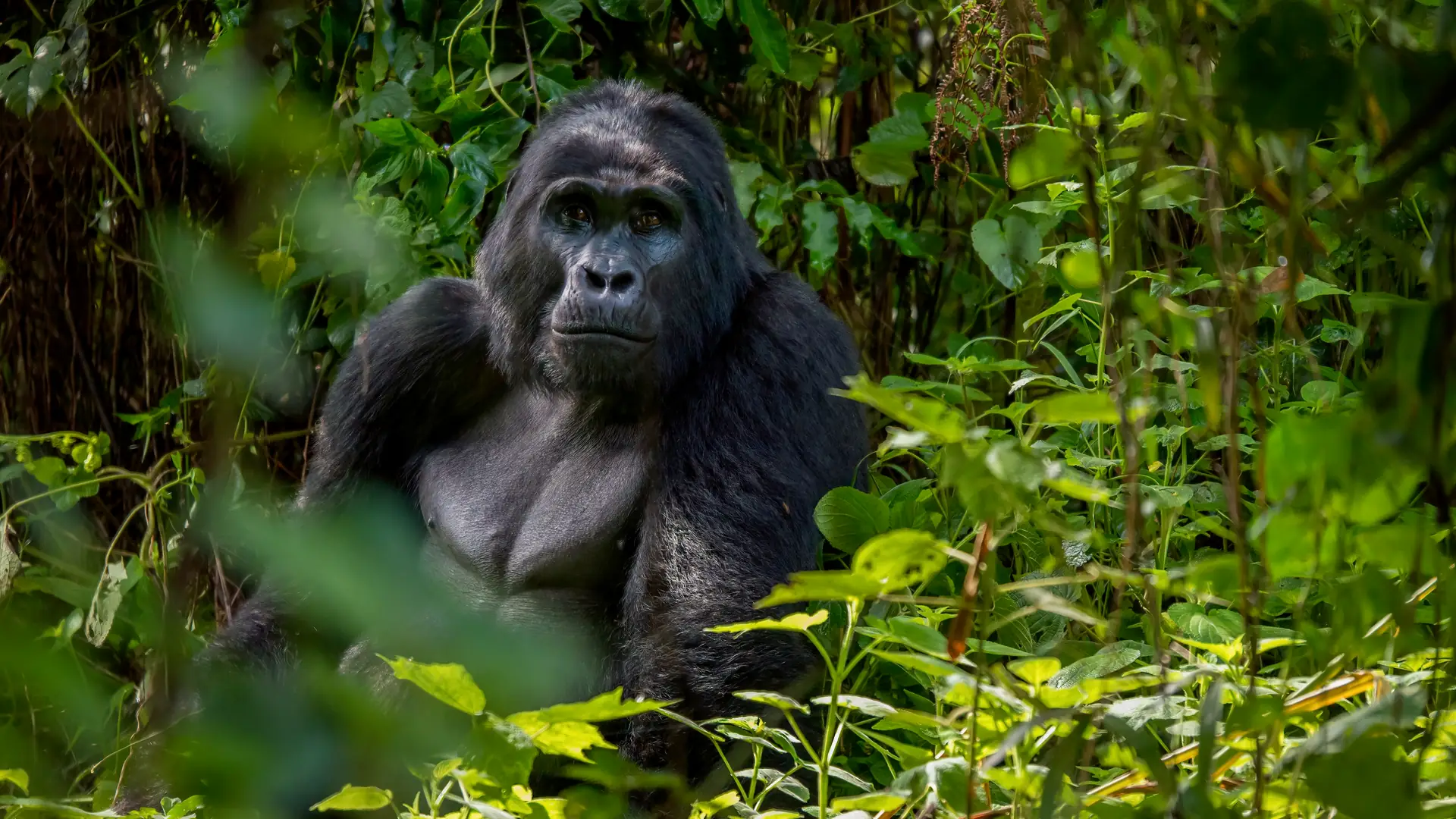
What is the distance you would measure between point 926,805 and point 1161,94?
875 millimetres

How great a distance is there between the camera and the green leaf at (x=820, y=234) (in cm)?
408

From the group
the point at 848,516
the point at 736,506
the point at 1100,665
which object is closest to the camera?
the point at 1100,665

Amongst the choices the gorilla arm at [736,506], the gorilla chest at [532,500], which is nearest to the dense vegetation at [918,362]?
the gorilla arm at [736,506]

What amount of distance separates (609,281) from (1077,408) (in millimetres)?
2051

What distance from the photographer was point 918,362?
10.6ft

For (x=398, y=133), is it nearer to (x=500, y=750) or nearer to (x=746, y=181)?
(x=746, y=181)

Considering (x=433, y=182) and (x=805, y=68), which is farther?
(x=805, y=68)

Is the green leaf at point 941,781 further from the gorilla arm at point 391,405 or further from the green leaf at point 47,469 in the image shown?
the green leaf at point 47,469

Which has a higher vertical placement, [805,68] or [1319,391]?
[805,68]

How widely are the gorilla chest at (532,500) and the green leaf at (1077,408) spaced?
211 centimetres

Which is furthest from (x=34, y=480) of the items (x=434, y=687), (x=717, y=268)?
(x=434, y=687)

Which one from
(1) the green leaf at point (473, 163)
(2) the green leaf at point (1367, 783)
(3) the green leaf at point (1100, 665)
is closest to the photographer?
(2) the green leaf at point (1367, 783)

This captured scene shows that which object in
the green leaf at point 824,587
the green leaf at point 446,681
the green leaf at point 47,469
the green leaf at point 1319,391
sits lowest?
the green leaf at point 47,469

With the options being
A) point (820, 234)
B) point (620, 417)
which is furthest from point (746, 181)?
point (620, 417)
